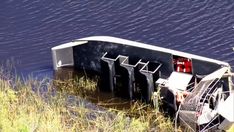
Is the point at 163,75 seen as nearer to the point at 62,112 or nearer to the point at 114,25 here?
the point at 62,112

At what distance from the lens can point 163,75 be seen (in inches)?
591

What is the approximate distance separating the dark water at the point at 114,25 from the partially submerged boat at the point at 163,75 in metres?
1.82

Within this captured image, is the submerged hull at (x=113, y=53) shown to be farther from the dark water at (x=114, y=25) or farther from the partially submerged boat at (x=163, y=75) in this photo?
the dark water at (x=114, y=25)

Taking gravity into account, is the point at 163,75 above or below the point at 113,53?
below

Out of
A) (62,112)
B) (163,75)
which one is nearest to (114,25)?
(163,75)

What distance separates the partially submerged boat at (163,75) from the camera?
12.9 m

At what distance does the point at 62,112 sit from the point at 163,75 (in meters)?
3.54

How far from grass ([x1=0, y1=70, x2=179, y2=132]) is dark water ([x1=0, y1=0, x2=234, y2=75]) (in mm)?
1716

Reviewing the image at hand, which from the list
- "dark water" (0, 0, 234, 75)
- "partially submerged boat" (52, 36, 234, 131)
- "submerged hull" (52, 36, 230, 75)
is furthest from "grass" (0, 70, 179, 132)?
"dark water" (0, 0, 234, 75)

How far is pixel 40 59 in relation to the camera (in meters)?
18.0

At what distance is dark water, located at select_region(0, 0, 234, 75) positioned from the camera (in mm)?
17797

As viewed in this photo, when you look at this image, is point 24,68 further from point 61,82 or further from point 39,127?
point 39,127

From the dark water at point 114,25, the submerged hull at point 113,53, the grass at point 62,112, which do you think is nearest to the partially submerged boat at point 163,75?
the submerged hull at point 113,53

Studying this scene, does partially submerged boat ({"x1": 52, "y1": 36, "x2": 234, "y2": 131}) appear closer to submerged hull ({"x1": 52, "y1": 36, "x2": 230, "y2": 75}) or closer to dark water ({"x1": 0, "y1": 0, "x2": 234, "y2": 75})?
submerged hull ({"x1": 52, "y1": 36, "x2": 230, "y2": 75})
